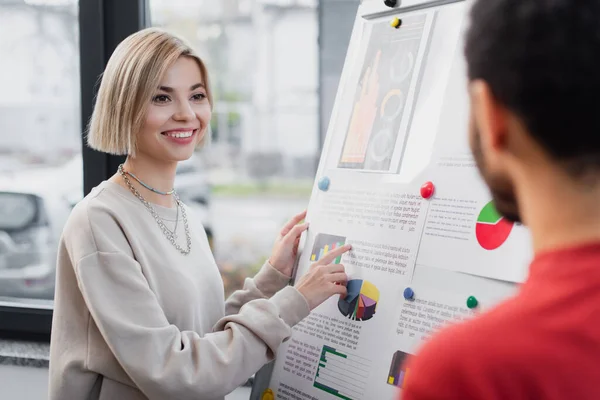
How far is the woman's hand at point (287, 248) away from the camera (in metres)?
1.61

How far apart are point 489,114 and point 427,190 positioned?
70 centimetres

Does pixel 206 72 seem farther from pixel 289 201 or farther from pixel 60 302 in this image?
pixel 289 201

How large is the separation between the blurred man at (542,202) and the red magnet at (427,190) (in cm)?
68

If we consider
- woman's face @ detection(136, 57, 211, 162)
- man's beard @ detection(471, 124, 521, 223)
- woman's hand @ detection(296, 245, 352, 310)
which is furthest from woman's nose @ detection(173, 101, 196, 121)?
man's beard @ detection(471, 124, 521, 223)

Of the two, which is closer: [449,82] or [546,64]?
[546,64]

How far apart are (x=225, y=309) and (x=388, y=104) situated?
65cm

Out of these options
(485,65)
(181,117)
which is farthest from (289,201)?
(485,65)

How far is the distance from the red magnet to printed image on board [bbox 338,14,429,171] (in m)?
0.13

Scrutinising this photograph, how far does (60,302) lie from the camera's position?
1422 mm

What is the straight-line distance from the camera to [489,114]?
602 millimetres

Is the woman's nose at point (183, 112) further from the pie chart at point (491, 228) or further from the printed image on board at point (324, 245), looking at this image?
the pie chart at point (491, 228)

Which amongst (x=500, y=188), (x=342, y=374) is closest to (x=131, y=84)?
(x=342, y=374)

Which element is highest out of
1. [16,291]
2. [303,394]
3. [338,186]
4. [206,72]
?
[206,72]

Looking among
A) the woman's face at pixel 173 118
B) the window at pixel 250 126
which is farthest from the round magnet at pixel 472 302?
the window at pixel 250 126
